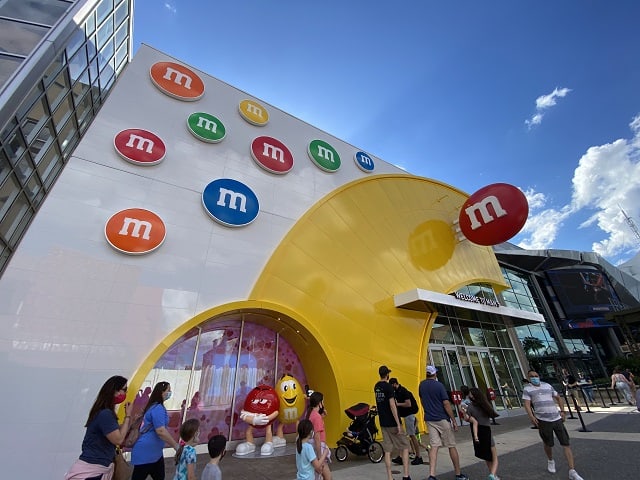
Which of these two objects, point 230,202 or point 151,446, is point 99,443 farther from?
point 230,202

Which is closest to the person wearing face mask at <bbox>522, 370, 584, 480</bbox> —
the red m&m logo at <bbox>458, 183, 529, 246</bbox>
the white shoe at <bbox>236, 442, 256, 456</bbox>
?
the white shoe at <bbox>236, 442, 256, 456</bbox>

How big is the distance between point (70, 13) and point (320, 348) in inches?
414

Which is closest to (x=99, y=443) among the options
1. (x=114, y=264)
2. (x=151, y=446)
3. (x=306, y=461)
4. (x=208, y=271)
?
(x=151, y=446)

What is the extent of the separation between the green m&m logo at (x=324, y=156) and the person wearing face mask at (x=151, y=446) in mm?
9136

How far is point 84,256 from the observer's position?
20.7 feet

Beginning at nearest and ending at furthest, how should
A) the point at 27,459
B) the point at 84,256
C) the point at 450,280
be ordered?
the point at 27,459 < the point at 84,256 < the point at 450,280

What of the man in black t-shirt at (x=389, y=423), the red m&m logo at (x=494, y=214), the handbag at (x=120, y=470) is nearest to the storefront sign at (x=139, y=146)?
the handbag at (x=120, y=470)

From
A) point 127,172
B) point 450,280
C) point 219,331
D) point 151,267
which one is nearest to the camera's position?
point 151,267

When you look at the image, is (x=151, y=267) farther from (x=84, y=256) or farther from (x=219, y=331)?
(x=219, y=331)

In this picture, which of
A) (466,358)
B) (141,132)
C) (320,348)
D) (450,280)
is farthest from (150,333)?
(466,358)

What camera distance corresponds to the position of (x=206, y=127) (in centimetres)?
919

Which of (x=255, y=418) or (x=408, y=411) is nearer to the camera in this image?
(x=408, y=411)

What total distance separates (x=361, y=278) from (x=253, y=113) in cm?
672

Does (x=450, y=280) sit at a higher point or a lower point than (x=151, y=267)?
higher
